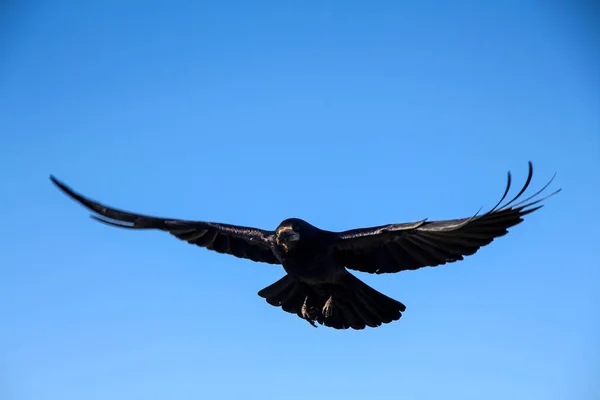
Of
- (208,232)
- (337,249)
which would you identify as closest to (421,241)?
(337,249)

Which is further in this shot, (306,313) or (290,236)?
(306,313)

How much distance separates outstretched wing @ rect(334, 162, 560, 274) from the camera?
574 inches

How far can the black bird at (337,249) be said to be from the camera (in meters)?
14.9

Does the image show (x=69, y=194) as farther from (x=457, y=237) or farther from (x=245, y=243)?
(x=457, y=237)

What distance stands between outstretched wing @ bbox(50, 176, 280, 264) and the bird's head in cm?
64

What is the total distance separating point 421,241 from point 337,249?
4.38ft

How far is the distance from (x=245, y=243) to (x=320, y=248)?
1758mm

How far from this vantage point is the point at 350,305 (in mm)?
16406

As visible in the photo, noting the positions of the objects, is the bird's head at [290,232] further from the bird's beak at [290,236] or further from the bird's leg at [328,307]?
the bird's leg at [328,307]

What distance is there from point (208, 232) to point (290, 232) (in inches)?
76.3

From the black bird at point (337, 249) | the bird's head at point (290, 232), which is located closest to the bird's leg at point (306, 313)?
the black bird at point (337, 249)

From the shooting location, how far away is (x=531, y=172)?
13.3 meters

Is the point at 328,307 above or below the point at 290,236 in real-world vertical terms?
below

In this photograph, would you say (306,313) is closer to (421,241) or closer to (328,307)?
(328,307)
